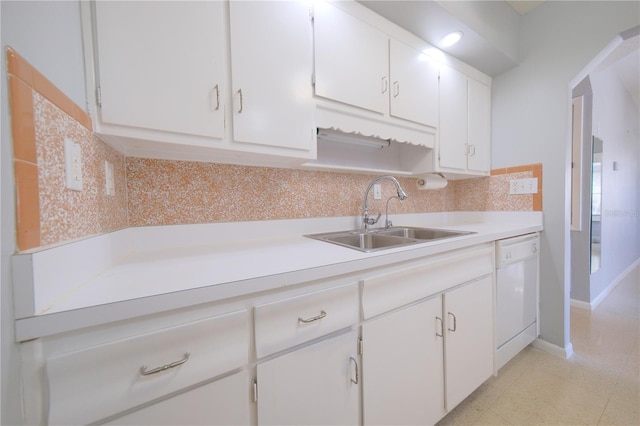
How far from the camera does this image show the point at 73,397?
18.4 inches

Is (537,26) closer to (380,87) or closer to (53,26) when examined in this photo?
(380,87)

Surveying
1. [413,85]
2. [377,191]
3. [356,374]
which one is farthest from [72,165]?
[413,85]

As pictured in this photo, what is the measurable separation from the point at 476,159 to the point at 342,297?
180cm

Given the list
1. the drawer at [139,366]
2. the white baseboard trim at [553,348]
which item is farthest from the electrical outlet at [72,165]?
the white baseboard trim at [553,348]

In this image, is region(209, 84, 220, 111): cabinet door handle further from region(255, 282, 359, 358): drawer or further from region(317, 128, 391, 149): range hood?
region(255, 282, 359, 358): drawer

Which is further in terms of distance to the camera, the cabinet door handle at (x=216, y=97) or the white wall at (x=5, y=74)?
the cabinet door handle at (x=216, y=97)

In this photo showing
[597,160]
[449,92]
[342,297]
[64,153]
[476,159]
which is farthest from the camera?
[597,160]

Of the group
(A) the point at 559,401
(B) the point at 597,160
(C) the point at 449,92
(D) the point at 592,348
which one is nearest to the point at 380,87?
(C) the point at 449,92

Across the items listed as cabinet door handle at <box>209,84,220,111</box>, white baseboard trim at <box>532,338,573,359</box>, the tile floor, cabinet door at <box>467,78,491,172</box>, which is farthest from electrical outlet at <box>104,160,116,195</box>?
white baseboard trim at <box>532,338,573,359</box>

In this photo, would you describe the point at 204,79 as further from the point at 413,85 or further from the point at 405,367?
the point at 405,367

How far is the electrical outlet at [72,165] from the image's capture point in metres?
0.57

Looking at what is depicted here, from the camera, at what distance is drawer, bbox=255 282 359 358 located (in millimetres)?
669

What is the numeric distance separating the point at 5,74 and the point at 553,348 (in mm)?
2838

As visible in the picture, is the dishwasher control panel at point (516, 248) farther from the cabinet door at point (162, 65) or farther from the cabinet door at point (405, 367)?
the cabinet door at point (162, 65)
